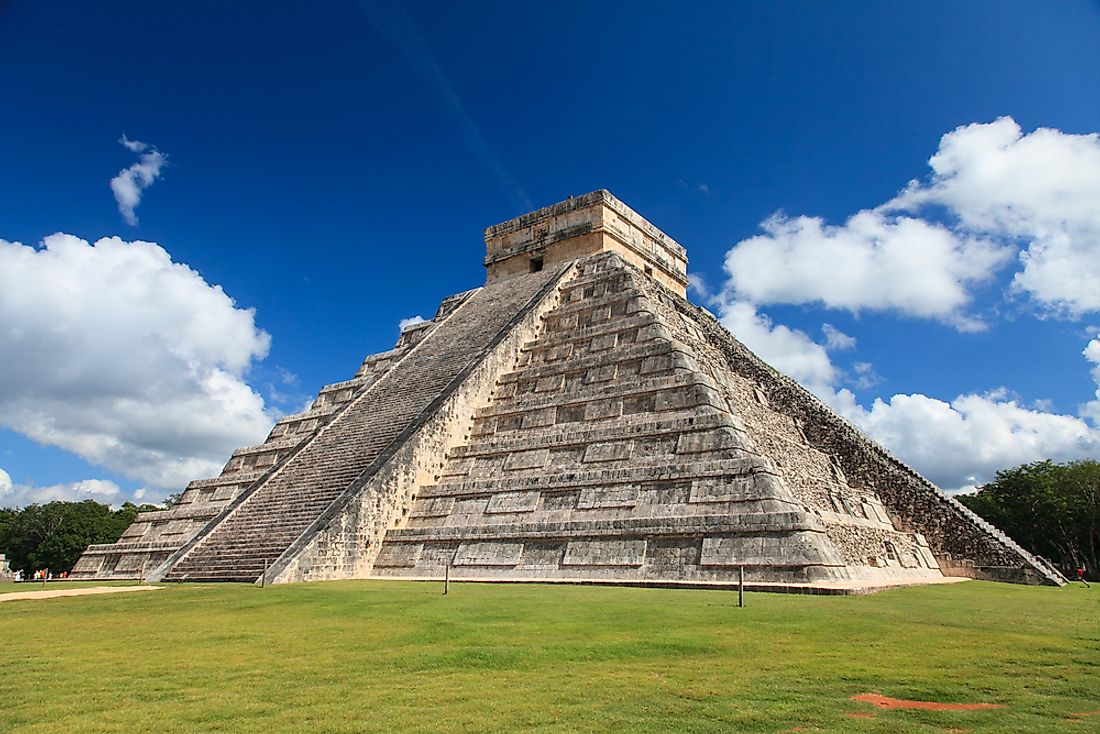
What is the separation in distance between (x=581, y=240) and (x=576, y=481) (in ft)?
38.2

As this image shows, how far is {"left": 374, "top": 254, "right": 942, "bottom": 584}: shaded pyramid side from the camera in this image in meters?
10.5

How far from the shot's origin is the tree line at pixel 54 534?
39125 mm

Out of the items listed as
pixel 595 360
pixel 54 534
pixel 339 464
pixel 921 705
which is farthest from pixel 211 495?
pixel 54 534

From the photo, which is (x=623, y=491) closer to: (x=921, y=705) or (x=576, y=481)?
(x=576, y=481)

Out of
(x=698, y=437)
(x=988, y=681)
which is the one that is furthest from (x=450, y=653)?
(x=698, y=437)

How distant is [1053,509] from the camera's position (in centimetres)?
2797

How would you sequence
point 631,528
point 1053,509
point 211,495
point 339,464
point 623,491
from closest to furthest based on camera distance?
point 631,528 < point 623,491 < point 339,464 < point 211,495 < point 1053,509

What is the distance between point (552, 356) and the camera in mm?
17203

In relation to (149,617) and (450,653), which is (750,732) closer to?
(450,653)

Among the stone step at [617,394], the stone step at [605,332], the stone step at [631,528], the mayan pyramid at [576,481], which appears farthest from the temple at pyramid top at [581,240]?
the stone step at [631,528]

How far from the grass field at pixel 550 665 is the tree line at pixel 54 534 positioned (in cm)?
3645

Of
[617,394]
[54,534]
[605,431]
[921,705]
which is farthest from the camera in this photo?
[54,534]

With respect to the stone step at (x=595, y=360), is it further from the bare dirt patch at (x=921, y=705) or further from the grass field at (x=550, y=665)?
the bare dirt patch at (x=921, y=705)

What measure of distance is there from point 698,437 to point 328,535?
257 inches
